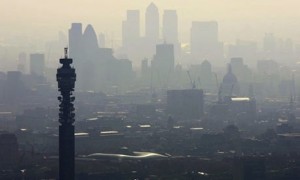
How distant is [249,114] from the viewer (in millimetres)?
177500

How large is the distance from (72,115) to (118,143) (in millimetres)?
60212

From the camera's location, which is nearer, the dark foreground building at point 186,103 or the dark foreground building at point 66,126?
the dark foreground building at point 66,126

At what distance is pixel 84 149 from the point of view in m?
129

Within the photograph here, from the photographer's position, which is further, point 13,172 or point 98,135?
point 98,135

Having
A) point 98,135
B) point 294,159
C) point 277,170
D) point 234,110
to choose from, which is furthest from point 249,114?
point 277,170

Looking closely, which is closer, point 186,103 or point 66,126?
point 66,126

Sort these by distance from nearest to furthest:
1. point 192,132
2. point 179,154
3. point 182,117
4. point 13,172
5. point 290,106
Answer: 1. point 13,172
2. point 179,154
3. point 192,132
4. point 182,117
5. point 290,106

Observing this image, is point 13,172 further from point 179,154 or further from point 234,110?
point 234,110

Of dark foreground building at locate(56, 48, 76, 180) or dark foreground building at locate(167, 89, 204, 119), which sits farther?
dark foreground building at locate(167, 89, 204, 119)

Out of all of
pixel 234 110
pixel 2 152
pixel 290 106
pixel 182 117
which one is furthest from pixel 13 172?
pixel 290 106

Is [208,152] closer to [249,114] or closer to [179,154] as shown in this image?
[179,154]

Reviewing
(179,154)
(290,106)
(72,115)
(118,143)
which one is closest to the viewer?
(72,115)

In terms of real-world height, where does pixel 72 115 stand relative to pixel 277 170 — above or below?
above

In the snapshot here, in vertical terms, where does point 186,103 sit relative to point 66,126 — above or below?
above
